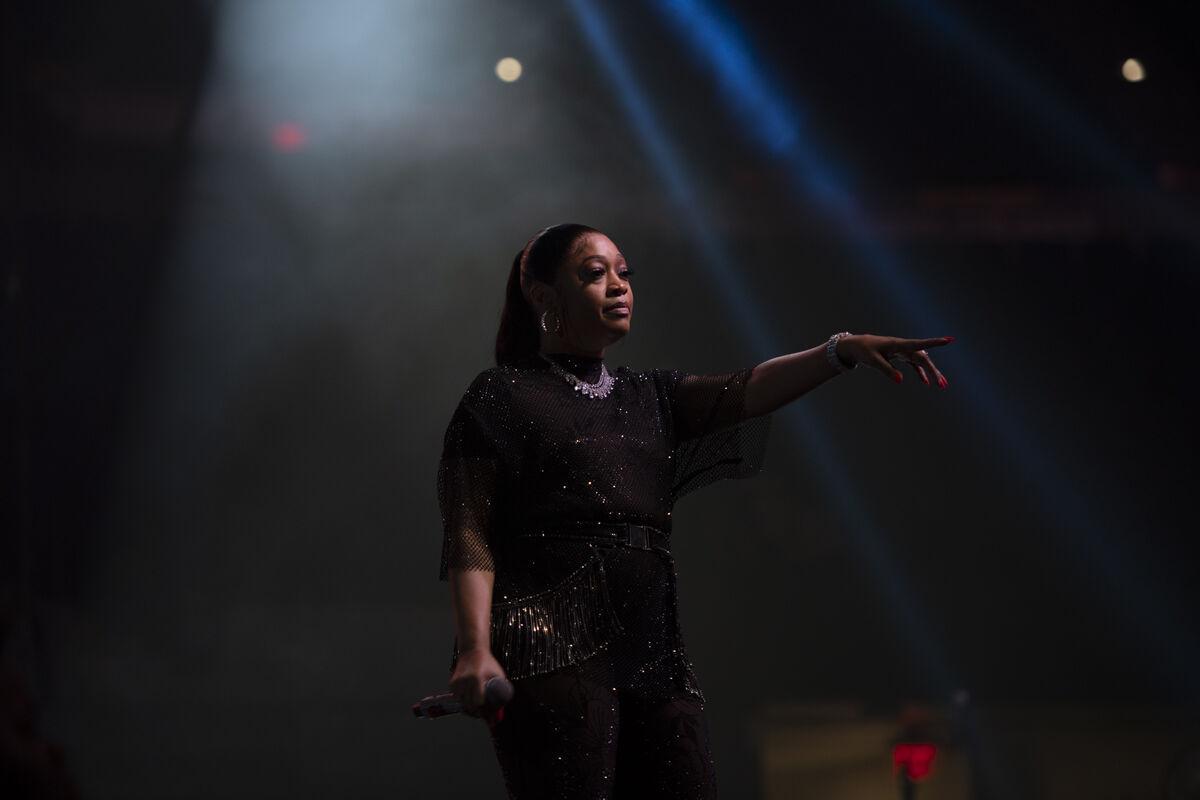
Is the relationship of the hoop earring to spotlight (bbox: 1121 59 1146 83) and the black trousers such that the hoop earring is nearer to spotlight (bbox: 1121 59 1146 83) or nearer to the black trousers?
the black trousers

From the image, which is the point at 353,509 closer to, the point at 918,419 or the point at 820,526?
the point at 820,526

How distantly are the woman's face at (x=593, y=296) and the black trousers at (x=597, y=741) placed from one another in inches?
17.5

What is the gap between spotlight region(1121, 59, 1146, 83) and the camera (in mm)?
4148

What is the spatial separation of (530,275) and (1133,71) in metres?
3.00

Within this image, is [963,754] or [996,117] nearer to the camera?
[963,754]

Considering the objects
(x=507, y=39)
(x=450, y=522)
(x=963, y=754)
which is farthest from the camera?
(x=507, y=39)

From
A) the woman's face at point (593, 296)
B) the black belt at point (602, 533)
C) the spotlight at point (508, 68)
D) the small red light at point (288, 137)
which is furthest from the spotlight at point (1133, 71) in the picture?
the black belt at point (602, 533)

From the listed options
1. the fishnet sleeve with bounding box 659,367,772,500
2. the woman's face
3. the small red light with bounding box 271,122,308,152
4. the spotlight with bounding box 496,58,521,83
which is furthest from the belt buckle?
the small red light with bounding box 271,122,308,152

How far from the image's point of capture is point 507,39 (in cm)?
424

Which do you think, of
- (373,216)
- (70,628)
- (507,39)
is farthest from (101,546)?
(507,39)

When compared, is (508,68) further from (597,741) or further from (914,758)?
(597,741)

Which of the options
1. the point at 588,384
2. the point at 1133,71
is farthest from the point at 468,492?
the point at 1133,71

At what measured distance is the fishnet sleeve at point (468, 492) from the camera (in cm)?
167

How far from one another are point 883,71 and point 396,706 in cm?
253
